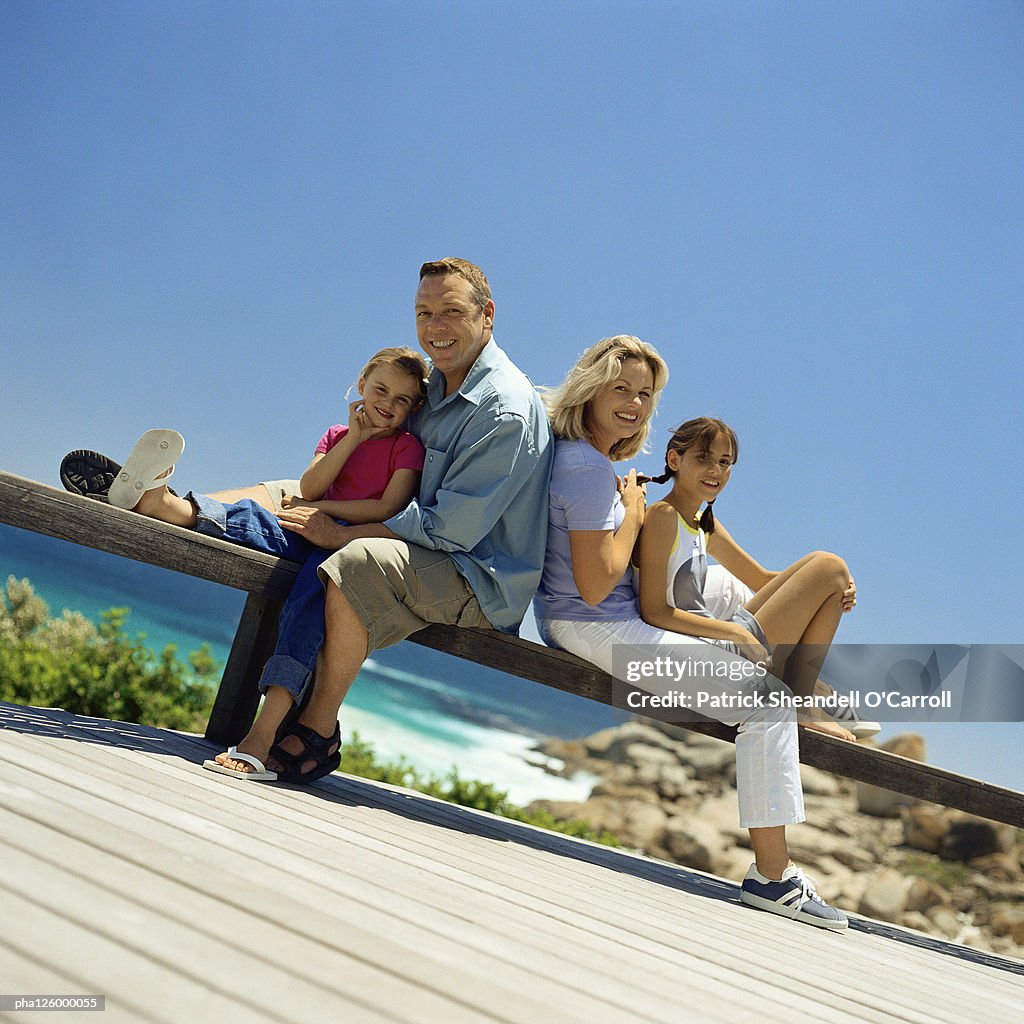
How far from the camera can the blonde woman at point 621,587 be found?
3.34 meters

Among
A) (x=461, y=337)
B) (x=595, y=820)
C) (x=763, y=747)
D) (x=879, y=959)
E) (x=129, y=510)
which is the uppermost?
(x=461, y=337)

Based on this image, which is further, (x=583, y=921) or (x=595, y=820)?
(x=595, y=820)

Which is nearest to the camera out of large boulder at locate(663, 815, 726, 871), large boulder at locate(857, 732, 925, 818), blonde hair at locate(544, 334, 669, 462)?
blonde hair at locate(544, 334, 669, 462)

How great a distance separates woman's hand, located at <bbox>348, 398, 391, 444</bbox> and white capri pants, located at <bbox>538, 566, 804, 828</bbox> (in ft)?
3.01

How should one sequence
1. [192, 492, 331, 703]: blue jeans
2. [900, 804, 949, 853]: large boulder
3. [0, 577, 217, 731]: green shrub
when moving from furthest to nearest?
[900, 804, 949, 853]: large boulder
[0, 577, 217, 731]: green shrub
[192, 492, 331, 703]: blue jeans

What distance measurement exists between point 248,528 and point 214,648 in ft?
85.2

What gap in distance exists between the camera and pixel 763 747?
3406 millimetres

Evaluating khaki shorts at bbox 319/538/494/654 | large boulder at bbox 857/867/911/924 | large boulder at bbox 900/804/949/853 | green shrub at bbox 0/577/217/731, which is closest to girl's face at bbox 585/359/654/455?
khaki shorts at bbox 319/538/494/654

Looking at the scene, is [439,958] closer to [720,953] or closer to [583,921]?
[583,921]

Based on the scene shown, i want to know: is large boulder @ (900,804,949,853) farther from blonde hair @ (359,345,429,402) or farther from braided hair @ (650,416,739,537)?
blonde hair @ (359,345,429,402)

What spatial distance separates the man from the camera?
3.19 m

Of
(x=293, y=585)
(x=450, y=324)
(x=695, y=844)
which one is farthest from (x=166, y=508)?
(x=695, y=844)

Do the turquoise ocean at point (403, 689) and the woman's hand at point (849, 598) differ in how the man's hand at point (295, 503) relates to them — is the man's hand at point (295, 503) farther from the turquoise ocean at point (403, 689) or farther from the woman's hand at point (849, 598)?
the turquoise ocean at point (403, 689)

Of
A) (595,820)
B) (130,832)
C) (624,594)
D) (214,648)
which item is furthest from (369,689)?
(130,832)
